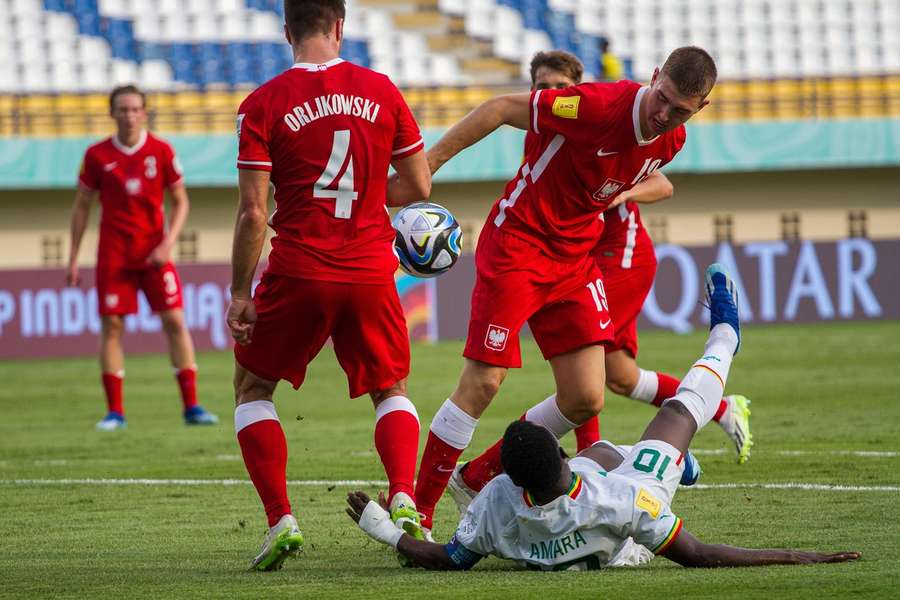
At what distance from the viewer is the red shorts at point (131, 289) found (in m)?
11.1

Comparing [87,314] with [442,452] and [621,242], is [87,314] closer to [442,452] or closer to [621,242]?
[621,242]

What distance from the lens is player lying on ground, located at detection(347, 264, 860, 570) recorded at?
4539 millimetres

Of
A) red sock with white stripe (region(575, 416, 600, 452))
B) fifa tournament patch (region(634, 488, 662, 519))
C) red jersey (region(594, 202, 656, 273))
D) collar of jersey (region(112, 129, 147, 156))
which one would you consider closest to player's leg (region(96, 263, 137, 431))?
collar of jersey (region(112, 129, 147, 156))

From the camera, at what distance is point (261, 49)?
27.1 meters

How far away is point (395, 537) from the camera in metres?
4.96

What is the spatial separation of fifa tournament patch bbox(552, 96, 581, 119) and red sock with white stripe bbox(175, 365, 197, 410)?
5996mm

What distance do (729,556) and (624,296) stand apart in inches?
119

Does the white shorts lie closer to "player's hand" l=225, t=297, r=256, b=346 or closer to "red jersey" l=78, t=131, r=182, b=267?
"player's hand" l=225, t=297, r=256, b=346

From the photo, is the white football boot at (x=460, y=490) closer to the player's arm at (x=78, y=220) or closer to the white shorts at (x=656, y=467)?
the white shorts at (x=656, y=467)

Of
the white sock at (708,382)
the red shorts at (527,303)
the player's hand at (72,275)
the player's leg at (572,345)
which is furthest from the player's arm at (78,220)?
the white sock at (708,382)

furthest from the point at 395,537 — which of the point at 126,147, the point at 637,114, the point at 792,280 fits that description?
the point at 792,280

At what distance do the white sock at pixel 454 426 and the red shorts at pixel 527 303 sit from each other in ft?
0.77

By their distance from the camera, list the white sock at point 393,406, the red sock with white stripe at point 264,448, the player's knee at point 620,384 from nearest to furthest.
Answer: the red sock with white stripe at point 264,448 → the white sock at point 393,406 → the player's knee at point 620,384

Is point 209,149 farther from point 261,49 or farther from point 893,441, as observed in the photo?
point 893,441
